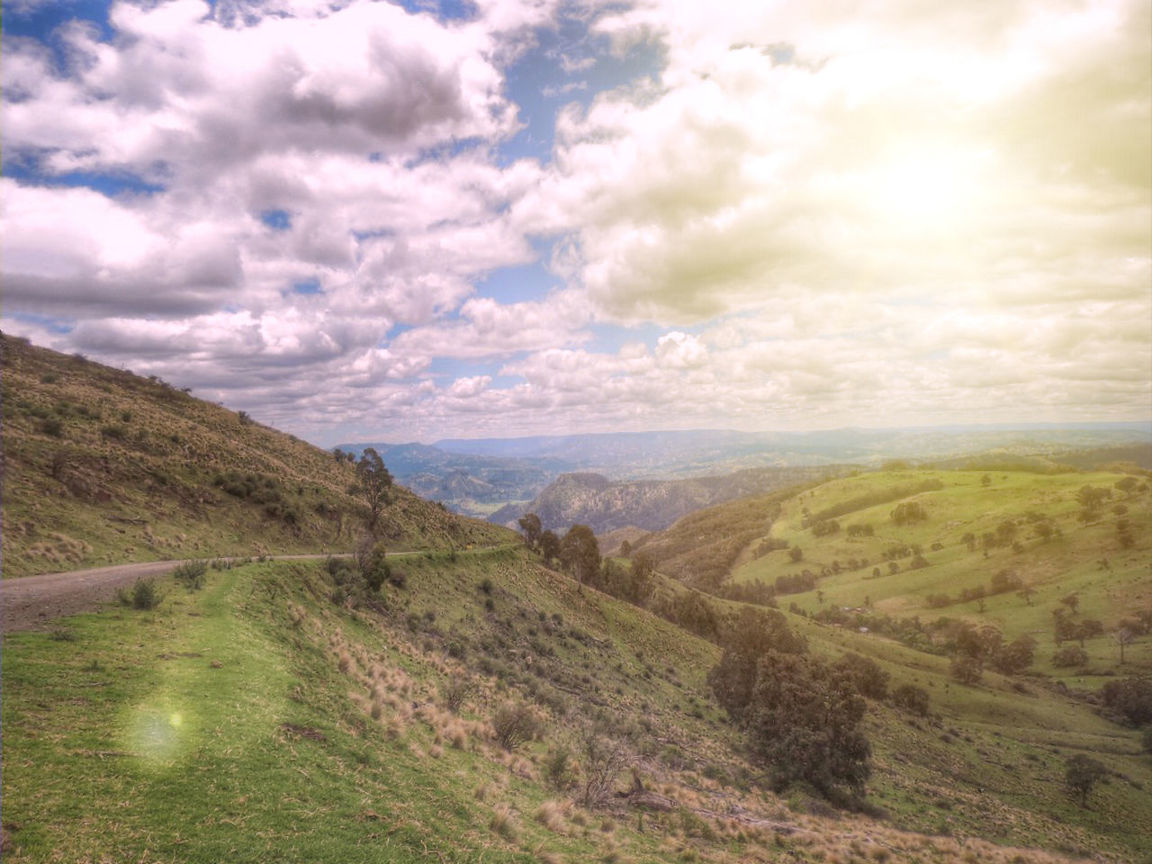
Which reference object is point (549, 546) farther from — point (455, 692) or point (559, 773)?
point (559, 773)

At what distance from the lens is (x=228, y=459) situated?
58.8 meters

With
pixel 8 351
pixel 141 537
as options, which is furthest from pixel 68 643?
pixel 8 351

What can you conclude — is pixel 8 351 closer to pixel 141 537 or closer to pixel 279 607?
pixel 141 537

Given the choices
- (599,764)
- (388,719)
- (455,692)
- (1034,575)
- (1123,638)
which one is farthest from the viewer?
(1034,575)

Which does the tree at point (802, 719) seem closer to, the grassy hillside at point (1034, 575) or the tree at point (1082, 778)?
the tree at point (1082, 778)

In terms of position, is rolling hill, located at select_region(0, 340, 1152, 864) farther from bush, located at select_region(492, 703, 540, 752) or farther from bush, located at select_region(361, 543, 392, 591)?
bush, located at select_region(361, 543, 392, 591)

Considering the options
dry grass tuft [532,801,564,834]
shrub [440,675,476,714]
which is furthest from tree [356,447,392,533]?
dry grass tuft [532,801,564,834]

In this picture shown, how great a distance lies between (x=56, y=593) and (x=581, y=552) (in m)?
68.2

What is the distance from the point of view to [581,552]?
84125mm

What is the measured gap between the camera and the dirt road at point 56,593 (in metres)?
17.7

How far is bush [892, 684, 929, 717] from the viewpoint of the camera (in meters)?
72.0

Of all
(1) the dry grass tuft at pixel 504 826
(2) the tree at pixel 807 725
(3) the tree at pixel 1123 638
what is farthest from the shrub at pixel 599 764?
(3) the tree at pixel 1123 638

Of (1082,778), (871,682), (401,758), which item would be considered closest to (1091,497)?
(871,682)

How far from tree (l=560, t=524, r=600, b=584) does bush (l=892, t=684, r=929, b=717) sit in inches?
1935
